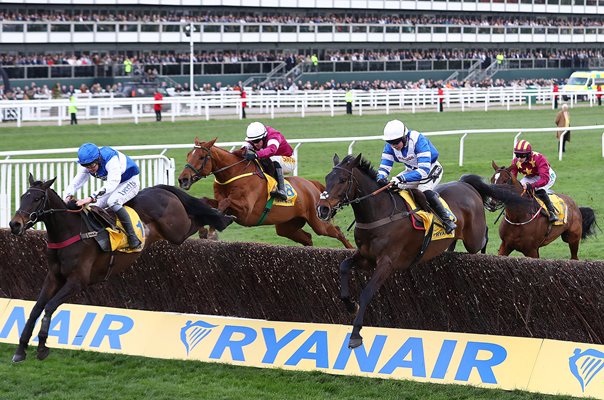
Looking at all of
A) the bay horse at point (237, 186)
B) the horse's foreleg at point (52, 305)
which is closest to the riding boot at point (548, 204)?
the bay horse at point (237, 186)

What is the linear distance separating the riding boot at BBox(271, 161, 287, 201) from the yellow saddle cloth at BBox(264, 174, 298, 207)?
0.03 m

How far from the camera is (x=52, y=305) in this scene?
24.6ft

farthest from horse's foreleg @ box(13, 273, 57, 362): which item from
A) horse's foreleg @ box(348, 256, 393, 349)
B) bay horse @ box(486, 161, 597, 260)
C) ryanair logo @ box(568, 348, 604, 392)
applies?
bay horse @ box(486, 161, 597, 260)

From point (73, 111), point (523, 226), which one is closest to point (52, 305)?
point (523, 226)

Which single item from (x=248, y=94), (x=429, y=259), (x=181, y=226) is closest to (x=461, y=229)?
(x=429, y=259)

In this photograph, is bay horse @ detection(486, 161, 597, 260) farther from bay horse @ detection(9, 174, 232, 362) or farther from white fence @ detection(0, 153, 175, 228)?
white fence @ detection(0, 153, 175, 228)

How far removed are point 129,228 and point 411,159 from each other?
2.13 metres

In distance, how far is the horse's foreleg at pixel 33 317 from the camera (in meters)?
7.37

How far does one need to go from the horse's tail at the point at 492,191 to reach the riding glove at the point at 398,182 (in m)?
1.13

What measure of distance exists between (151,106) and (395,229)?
22.9 meters

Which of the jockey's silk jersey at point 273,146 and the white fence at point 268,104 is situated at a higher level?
the white fence at point 268,104

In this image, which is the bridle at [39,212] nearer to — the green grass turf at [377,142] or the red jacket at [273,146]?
the red jacket at [273,146]

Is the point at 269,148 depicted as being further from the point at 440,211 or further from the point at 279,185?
the point at 440,211

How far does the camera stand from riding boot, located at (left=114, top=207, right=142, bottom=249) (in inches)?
320
